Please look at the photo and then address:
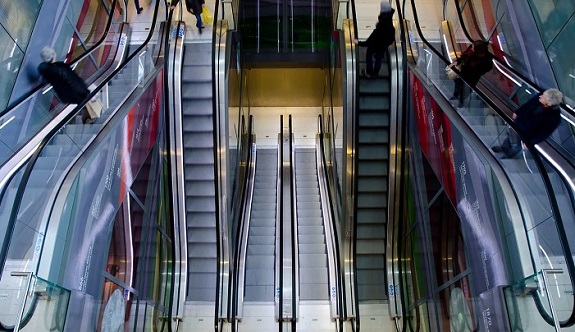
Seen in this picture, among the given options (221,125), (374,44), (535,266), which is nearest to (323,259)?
(221,125)

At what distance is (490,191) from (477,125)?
3.17 feet

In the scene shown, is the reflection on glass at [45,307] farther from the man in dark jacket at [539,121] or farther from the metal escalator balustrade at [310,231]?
the metal escalator balustrade at [310,231]

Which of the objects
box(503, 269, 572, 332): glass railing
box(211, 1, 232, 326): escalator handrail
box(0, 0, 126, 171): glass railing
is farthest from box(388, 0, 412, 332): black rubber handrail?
box(0, 0, 126, 171): glass railing

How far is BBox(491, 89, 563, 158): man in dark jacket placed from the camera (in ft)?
13.0

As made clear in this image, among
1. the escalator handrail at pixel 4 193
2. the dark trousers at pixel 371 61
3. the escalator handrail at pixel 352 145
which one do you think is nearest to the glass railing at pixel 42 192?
the escalator handrail at pixel 4 193

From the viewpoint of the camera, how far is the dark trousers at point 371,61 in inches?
295

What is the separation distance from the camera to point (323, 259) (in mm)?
7852

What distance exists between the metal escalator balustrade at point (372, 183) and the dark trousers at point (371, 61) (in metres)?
0.10

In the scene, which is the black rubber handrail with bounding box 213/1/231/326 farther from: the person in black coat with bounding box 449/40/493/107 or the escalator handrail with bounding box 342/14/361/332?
the person in black coat with bounding box 449/40/493/107

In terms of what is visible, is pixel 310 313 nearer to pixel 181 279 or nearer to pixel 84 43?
pixel 181 279

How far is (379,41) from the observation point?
23.6ft

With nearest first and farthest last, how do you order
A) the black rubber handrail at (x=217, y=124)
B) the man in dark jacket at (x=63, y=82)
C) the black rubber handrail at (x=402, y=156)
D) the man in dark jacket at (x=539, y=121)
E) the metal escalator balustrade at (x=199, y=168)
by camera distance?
the man in dark jacket at (x=539, y=121)
the man in dark jacket at (x=63, y=82)
the black rubber handrail at (x=402, y=156)
the black rubber handrail at (x=217, y=124)
the metal escalator balustrade at (x=199, y=168)

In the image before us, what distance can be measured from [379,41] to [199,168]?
3.38m

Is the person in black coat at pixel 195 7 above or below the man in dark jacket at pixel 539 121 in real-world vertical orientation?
above
